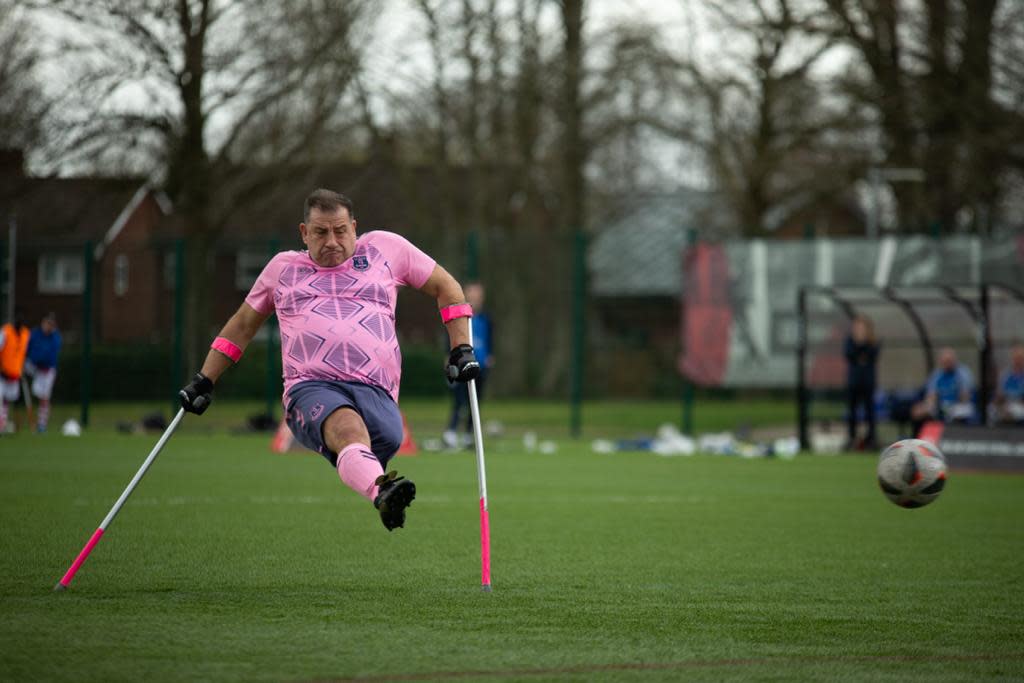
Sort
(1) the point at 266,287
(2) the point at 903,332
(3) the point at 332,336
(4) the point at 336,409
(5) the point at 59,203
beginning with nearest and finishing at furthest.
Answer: (4) the point at 336,409
(3) the point at 332,336
(1) the point at 266,287
(2) the point at 903,332
(5) the point at 59,203

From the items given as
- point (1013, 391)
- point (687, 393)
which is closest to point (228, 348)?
point (1013, 391)

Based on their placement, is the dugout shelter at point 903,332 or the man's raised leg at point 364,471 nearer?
the man's raised leg at point 364,471

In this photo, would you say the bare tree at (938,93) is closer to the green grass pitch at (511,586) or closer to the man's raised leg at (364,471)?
the green grass pitch at (511,586)

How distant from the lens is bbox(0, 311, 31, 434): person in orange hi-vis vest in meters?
23.5

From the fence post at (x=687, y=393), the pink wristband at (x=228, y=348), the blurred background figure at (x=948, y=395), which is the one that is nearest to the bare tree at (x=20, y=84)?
the fence post at (x=687, y=393)

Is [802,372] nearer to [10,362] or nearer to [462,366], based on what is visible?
[10,362]

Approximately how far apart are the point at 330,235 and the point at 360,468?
1.31 m

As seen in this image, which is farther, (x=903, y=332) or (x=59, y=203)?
(x=59, y=203)

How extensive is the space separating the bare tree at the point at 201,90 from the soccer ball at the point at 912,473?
733 inches

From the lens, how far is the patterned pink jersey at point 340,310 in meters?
7.41

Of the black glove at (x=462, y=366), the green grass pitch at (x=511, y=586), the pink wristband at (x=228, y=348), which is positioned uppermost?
the pink wristband at (x=228, y=348)

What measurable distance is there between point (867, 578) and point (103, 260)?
21.0 m

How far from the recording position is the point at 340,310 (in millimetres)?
7441

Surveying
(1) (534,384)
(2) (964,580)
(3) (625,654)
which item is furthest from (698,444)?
(3) (625,654)
